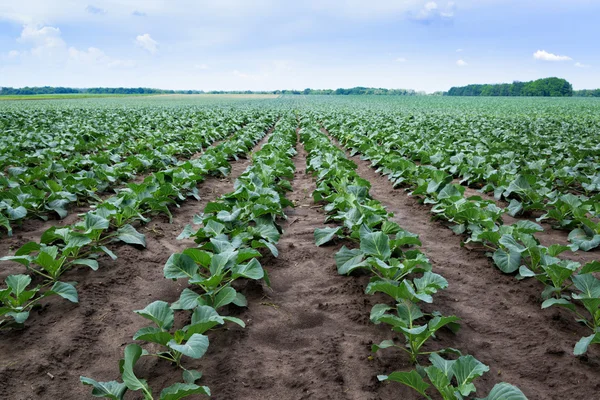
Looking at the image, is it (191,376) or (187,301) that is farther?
(187,301)

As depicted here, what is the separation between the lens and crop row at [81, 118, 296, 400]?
77.9 inches

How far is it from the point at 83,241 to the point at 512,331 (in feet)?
11.4

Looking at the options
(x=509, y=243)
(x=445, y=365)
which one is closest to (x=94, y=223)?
(x=445, y=365)

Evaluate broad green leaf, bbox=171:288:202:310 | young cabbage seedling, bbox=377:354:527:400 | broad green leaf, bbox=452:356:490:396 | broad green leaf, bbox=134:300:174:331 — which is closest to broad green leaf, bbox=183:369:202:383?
broad green leaf, bbox=134:300:174:331

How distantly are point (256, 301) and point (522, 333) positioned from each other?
195cm

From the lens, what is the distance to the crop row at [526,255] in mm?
2676

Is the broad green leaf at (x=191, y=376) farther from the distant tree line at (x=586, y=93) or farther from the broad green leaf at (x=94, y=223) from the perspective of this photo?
the distant tree line at (x=586, y=93)

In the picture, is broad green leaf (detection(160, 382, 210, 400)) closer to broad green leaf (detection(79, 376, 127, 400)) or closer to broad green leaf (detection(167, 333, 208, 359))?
broad green leaf (detection(167, 333, 208, 359))

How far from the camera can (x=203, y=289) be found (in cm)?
315

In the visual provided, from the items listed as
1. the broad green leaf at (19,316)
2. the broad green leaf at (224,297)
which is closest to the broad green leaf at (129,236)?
the broad green leaf at (19,316)

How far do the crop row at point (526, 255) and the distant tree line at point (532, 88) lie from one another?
9289cm

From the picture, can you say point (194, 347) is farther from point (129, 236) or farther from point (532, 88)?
point (532, 88)

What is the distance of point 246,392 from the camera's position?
2.16m

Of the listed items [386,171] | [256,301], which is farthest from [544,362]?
[386,171]
